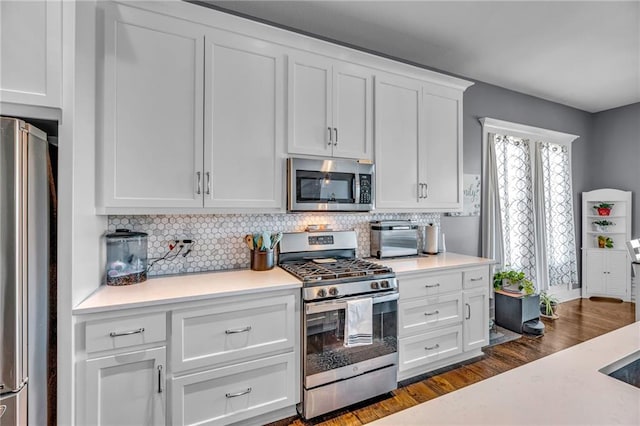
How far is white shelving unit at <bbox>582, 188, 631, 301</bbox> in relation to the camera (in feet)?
14.5

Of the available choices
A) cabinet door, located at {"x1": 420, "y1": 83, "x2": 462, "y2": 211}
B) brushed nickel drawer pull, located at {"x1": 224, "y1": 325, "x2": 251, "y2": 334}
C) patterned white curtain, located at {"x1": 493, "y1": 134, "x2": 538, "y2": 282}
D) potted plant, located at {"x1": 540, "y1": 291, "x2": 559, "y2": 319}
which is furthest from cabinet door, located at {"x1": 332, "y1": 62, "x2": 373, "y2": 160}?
potted plant, located at {"x1": 540, "y1": 291, "x2": 559, "y2": 319}

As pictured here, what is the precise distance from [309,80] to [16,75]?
63.5 inches

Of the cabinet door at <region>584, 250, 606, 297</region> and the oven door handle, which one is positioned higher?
the oven door handle

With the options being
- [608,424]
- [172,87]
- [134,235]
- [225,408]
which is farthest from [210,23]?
[608,424]

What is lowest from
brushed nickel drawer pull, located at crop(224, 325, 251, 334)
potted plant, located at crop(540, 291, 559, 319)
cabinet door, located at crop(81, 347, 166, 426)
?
potted plant, located at crop(540, 291, 559, 319)

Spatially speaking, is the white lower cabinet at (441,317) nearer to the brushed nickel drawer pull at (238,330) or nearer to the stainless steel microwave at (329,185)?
the stainless steel microwave at (329,185)

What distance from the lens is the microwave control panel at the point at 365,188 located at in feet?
8.13

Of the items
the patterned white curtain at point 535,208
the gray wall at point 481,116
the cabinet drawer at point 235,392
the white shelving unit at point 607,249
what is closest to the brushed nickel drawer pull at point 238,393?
the cabinet drawer at point 235,392

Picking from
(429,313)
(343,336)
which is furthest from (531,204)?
(343,336)

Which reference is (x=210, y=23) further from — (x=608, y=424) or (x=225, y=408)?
(x=608, y=424)

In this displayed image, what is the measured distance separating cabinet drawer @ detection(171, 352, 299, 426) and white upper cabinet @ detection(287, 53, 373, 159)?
1.46 meters

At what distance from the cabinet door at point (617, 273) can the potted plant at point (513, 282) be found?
2.03 meters

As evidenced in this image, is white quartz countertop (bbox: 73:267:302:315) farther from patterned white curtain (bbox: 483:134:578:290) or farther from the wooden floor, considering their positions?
patterned white curtain (bbox: 483:134:578:290)

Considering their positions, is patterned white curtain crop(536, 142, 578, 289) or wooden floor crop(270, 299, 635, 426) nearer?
wooden floor crop(270, 299, 635, 426)
